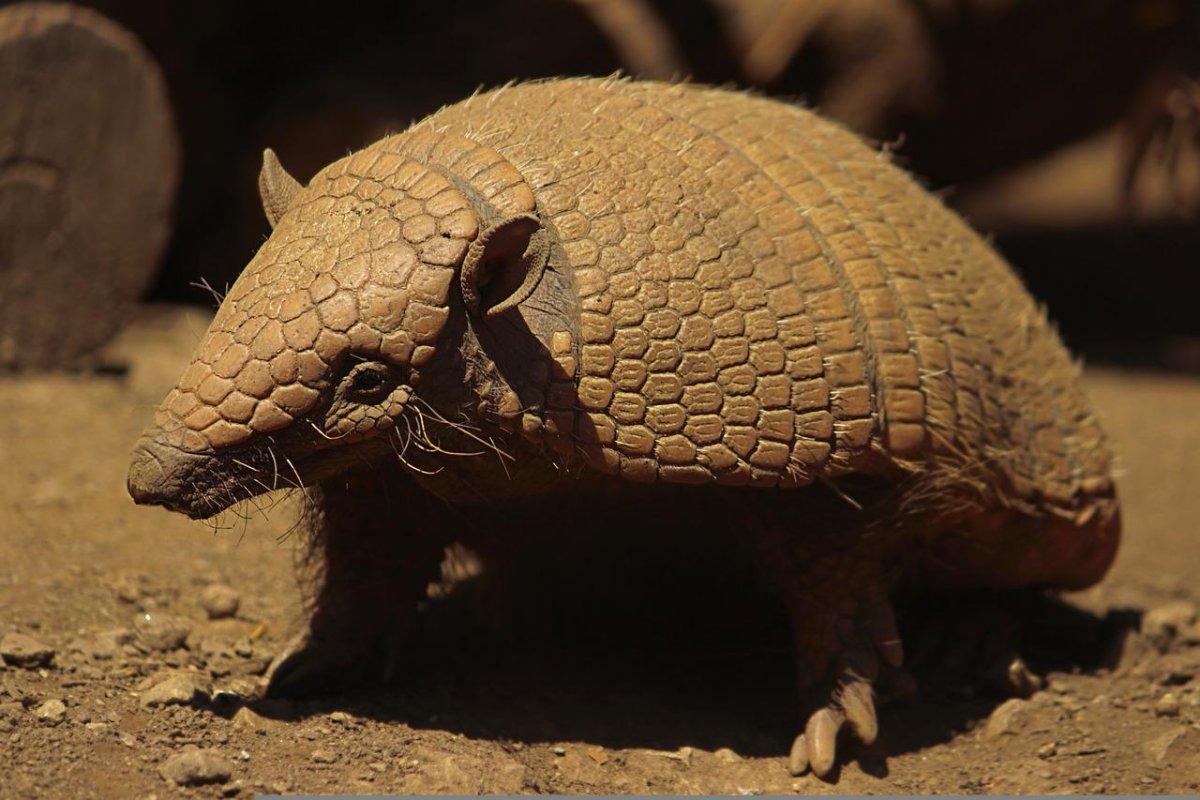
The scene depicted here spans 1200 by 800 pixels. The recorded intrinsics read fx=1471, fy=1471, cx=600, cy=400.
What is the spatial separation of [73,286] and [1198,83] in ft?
18.3

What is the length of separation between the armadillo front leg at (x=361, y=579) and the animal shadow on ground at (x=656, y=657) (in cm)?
9

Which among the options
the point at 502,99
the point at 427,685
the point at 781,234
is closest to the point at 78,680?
the point at 427,685

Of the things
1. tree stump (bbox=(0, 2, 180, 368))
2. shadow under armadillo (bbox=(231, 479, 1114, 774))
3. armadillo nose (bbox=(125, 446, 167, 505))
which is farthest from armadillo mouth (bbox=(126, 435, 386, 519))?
tree stump (bbox=(0, 2, 180, 368))

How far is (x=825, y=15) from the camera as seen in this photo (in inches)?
319

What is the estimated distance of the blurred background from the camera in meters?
6.24

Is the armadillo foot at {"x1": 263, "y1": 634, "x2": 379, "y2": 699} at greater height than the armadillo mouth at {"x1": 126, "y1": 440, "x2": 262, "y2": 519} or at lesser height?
lesser

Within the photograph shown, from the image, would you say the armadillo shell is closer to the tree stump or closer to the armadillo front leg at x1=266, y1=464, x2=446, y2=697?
the armadillo front leg at x1=266, y1=464, x2=446, y2=697

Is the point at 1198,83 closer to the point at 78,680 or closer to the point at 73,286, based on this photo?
the point at 73,286

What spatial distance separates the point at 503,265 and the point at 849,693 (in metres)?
1.55

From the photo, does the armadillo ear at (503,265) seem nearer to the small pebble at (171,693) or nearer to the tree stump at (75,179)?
the small pebble at (171,693)

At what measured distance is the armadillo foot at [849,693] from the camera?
384 centimetres

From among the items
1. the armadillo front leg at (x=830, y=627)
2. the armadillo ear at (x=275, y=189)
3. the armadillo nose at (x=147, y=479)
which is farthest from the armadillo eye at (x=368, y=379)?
the armadillo front leg at (x=830, y=627)

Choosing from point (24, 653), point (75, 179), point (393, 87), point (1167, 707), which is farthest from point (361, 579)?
point (393, 87)

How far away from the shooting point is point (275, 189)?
3.49m
